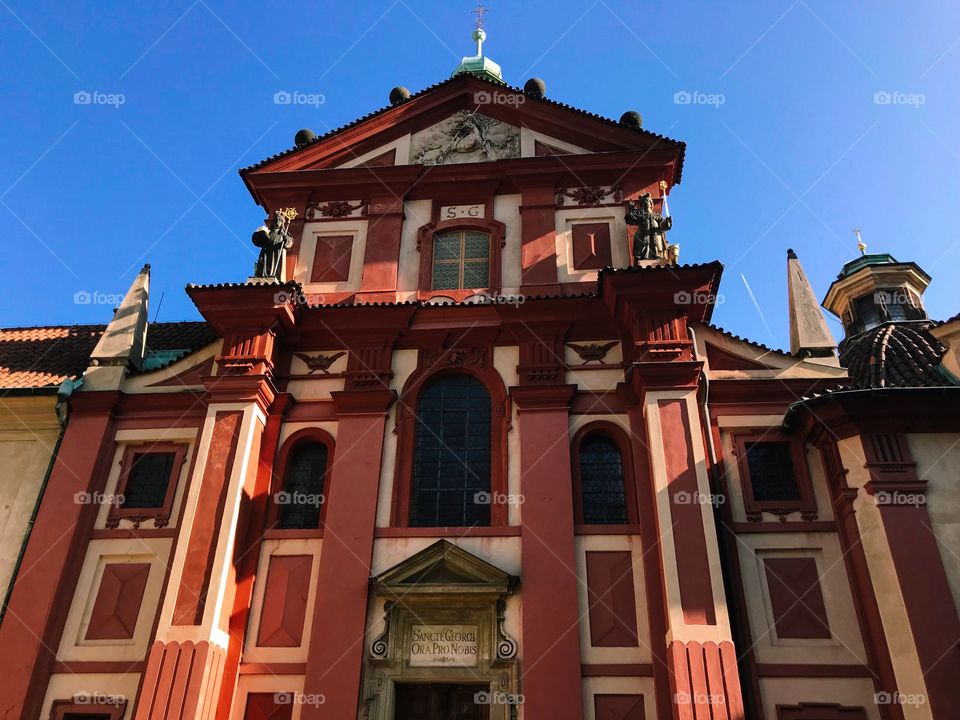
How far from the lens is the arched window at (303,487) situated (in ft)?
43.8

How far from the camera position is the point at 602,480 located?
1314 cm

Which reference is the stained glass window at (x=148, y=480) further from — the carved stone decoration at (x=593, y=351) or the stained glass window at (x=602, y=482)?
the carved stone decoration at (x=593, y=351)

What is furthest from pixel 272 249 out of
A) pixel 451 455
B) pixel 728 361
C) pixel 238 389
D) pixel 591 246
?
pixel 728 361

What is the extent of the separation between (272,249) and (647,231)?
7.00 metres

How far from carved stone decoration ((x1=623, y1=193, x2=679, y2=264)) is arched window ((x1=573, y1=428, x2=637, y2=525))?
10.7ft

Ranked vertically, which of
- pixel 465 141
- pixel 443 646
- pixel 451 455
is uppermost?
pixel 465 141

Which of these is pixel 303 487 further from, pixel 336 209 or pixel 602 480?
pixel 336 209

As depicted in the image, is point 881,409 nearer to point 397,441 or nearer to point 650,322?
point 650,322

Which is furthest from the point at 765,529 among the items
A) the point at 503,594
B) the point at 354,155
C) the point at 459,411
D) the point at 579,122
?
the point at 354,155

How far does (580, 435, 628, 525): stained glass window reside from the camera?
1283 cm

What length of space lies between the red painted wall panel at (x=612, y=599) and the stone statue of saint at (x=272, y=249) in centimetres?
779

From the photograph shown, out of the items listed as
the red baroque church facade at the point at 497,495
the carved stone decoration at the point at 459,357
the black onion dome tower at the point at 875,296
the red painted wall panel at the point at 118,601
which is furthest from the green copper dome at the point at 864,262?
the red painted wall panel at the point at 118,601

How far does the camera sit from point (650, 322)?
44.7 feet

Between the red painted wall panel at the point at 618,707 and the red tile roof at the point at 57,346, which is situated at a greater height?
the red tile roof at the point at 57,346
